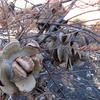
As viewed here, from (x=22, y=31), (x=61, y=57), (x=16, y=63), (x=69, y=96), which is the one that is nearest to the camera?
(x=16, y=63)

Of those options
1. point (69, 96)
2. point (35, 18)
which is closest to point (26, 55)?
point (35, 18)

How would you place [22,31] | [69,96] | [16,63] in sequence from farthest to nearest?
1. [69,96]
2. [22,31]
3. [16,63]

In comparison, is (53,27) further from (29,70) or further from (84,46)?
(29,70)

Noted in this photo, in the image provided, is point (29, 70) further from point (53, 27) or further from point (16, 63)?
point (53, 27)

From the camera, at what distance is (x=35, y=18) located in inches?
37.6

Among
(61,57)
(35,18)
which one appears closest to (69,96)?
(35,18)

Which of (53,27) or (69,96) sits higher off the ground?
(53,27)

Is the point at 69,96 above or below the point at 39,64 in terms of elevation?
below

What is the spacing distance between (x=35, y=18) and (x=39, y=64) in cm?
30

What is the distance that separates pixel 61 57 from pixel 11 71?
0.51ft

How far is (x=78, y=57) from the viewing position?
804 mm

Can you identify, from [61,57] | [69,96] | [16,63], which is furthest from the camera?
[69,96]

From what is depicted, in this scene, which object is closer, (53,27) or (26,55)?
(26,55)

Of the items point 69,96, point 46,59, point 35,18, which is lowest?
point 69,96
